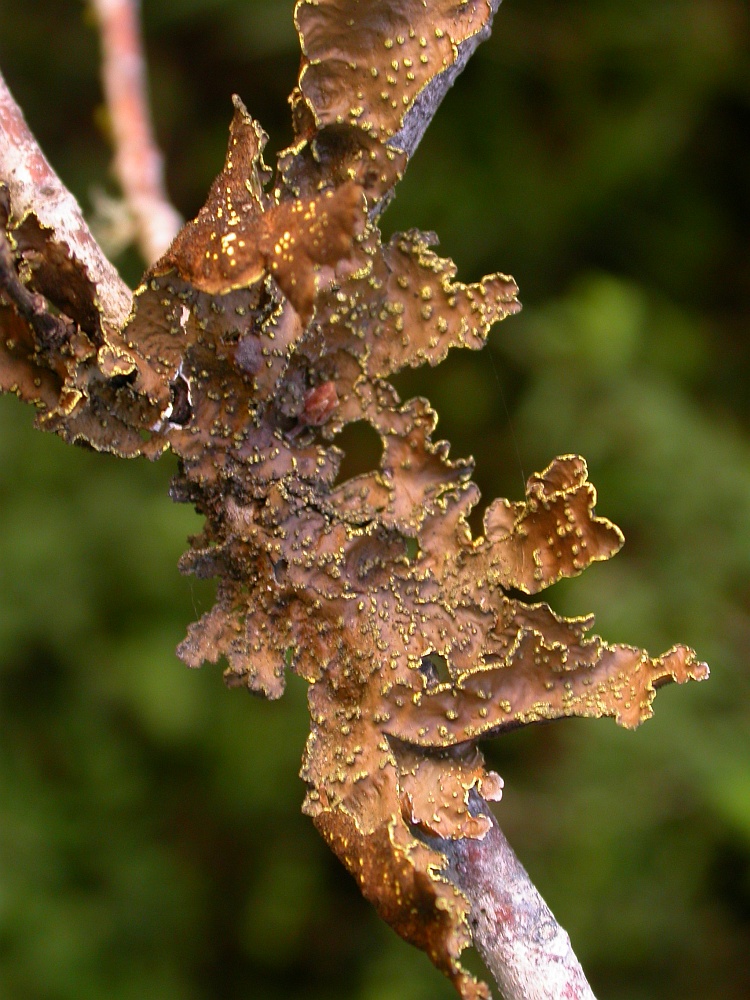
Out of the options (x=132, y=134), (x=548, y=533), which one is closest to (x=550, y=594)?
(x=132, y=134)

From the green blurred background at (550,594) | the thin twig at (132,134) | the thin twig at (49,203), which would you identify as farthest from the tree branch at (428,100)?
the green blurred background at (550,594)

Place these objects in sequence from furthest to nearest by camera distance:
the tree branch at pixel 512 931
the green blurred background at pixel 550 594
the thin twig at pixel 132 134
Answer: the green blurred background at pixel 550 594 < the thin twig at pixel 132 134 < the tree branch at pixel 512 931

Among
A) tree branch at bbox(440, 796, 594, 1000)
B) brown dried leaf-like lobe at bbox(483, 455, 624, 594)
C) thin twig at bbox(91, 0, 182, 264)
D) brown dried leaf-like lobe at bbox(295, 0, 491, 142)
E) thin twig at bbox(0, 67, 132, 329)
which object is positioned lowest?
tree branch at bbox(440, 796, 594, 1000)

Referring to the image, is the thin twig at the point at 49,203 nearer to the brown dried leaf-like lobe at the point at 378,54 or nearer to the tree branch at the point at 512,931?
the brown dried leaf-like lobe at the point at 378,54

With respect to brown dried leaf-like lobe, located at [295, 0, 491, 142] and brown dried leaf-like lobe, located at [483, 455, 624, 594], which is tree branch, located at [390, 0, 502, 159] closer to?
brown dried leaf-like lobe, located at [295, 0, 491, 142]

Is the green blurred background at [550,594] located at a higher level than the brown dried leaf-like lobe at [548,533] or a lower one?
higher

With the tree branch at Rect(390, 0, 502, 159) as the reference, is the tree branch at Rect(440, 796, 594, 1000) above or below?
below

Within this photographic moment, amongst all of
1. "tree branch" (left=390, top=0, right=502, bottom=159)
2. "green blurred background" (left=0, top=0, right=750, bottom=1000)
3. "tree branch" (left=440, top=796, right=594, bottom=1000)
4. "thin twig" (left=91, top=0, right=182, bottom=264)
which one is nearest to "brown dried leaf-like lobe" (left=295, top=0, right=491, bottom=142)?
"tree branch" (left=390, top=0, right=502, bottom=159)
